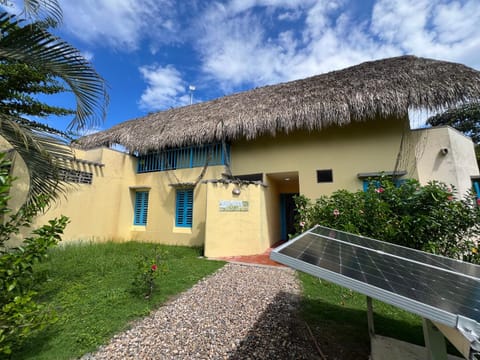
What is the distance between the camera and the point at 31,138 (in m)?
2.78

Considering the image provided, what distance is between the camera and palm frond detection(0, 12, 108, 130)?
2.59 meters

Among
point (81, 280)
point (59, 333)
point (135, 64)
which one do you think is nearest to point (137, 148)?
point (135, 64)

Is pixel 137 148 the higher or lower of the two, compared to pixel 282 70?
lower

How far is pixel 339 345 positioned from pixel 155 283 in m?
3.73

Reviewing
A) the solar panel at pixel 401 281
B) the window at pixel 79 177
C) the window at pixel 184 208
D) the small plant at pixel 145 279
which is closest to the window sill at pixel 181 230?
the window at pixel 184 208

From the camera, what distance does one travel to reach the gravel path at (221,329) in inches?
98.3

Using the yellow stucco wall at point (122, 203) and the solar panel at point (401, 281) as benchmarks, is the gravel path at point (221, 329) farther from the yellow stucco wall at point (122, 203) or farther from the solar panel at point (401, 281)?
the yellow stucco wall at point (122, 203)

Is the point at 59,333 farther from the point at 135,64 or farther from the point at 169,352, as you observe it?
the point at 135,64

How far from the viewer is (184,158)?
31.7 feet

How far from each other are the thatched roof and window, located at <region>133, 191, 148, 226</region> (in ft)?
7.54

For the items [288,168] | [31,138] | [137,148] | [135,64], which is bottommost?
[31,138]

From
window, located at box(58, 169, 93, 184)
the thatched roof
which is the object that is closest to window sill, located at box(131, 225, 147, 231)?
window, located at box(58, 169, 93, 184)

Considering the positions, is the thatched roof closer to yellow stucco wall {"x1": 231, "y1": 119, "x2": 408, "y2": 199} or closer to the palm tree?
yellow stucco wall {"x1": 231, "y1": 119, "x2": 408, "y2": 199}

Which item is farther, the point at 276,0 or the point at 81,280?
the point at 276,0
